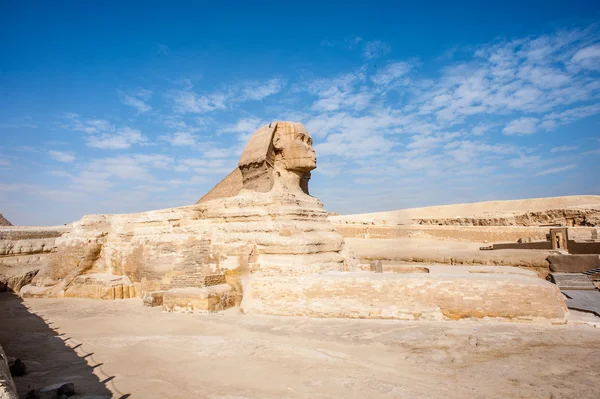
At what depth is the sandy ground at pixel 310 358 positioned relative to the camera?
13.1 feet

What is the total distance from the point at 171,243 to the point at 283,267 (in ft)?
12.4

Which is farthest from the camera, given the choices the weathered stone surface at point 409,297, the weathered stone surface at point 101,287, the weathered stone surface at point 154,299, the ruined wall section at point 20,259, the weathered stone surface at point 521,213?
the weathered stone surface at point 521,213

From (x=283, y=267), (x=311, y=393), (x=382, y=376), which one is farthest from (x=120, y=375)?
(x=283, y=267)

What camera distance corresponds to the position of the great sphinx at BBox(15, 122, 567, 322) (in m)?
6.50

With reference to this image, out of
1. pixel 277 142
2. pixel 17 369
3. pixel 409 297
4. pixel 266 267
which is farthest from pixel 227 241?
pixel 17 369

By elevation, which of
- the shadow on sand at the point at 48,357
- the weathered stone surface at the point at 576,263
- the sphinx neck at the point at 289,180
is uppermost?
the sphinx neck at the point at 289,180

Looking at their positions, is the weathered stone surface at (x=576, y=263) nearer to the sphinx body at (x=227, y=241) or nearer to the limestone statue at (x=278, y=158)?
the sphinx body at (x=227, y=241)

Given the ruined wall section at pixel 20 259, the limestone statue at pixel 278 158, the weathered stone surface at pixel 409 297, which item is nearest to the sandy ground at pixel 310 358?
the weathered stone surface at pixel 409 297

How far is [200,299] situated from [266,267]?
1491 mm

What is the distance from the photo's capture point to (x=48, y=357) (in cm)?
545

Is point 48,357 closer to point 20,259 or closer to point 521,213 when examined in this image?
point 20,259

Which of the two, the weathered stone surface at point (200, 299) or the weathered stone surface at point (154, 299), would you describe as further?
the weathered stone surface at point (154, 299)

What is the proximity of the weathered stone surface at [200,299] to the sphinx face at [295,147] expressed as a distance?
336cm

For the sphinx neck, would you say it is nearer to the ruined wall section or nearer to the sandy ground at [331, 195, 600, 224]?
the ruined wall section
